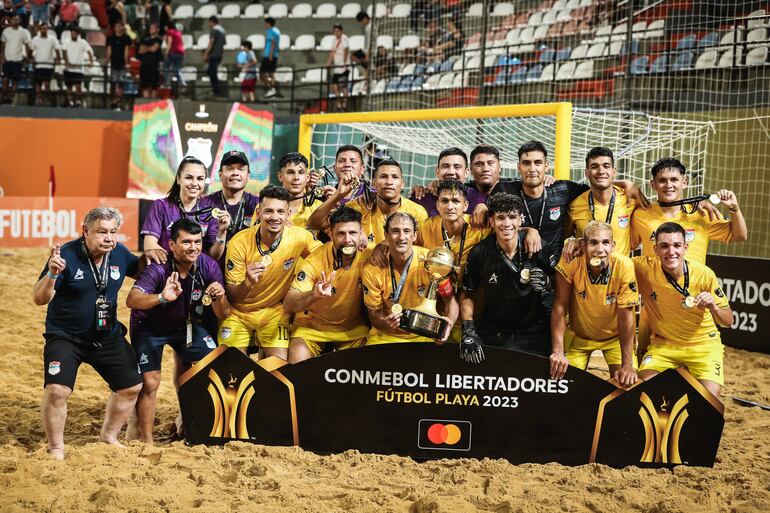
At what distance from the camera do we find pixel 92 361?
6062mm

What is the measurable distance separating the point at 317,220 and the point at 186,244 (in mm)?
1300

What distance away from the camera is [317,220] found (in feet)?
23.2

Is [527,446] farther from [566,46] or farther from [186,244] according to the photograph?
[566,46]

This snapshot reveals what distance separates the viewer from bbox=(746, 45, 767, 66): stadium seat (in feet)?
39.8

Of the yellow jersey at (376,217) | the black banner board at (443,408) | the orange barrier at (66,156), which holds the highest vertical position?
the orange barrier at (66,156)

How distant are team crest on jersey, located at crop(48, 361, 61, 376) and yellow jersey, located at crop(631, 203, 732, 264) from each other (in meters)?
4.62

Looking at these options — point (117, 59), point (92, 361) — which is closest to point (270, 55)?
point (117, 59)

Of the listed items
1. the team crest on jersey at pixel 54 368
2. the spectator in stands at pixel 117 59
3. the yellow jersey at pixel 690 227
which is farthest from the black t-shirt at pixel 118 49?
the yellow jersey at pixel 690 227

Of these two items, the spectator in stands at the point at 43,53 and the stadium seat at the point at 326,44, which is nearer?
the spectator in stands at the point at 43,53

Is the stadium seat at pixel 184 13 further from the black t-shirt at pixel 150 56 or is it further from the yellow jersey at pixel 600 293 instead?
the yellow jersey at pixel 600 293

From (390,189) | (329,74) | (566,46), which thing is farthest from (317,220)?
(329,74)

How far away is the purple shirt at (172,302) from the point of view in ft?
20.5

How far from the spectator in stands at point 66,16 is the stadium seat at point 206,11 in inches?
144

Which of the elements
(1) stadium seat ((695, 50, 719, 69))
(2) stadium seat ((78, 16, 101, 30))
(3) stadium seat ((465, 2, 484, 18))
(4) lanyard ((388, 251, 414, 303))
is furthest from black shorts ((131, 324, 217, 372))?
(2) stadium seat ((78, 16, 101, 30))
